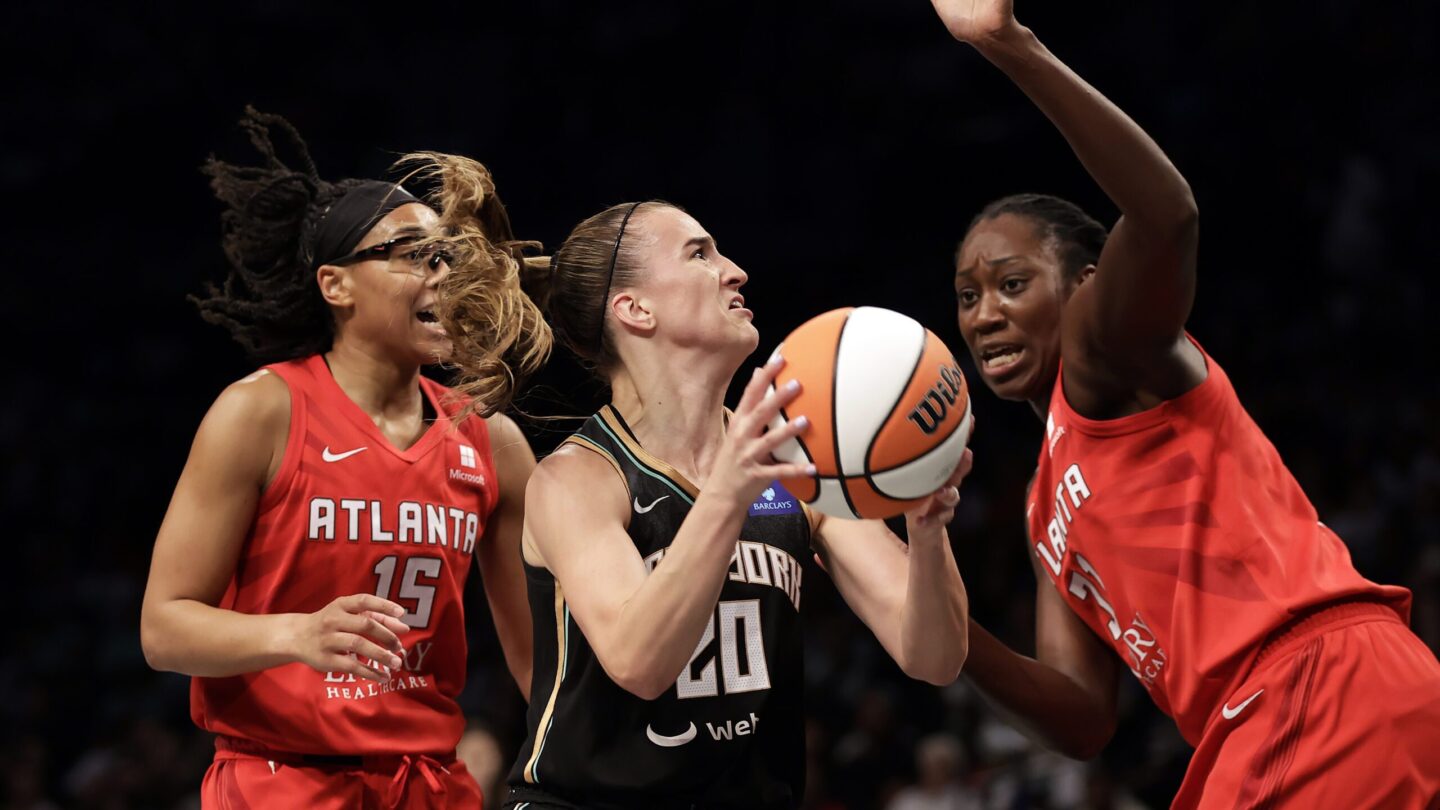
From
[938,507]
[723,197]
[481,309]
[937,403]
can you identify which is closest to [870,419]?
[937,403]

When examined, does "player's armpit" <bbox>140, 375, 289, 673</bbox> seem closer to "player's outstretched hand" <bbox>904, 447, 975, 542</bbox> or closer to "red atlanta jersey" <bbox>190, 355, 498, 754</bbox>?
"red atlanta jersey" <bbox>190, 355, 498, 754</bbox>

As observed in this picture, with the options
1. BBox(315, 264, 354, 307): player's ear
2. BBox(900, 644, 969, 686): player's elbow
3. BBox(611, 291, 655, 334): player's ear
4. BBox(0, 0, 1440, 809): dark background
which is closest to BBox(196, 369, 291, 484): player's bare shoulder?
BBox(315, 264, 354, 307): player's ear

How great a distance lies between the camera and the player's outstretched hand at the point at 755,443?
2453 mm

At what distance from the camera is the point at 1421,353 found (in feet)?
26.6

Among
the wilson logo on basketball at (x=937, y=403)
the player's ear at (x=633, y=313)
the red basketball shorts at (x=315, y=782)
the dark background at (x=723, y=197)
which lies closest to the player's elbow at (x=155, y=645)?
the red basketball shorts at (x=315, y=782)

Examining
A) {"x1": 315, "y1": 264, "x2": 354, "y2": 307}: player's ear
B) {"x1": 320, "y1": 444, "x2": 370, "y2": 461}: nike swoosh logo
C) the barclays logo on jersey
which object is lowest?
{"x1": 320, "y1": 444, "x2": 370, "y2": 461}: nike swoosh logo

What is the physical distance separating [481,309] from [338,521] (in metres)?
0.61

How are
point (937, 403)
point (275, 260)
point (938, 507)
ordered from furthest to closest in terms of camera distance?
point (275, 260)
point (938, 507)
point (937, 403)

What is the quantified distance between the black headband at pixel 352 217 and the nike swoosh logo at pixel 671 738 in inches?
64.1

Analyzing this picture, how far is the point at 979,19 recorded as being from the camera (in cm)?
277

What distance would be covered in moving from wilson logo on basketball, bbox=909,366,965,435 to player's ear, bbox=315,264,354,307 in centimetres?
180

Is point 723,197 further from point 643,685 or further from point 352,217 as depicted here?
point 643,685

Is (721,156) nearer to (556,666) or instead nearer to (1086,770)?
(1086,770)

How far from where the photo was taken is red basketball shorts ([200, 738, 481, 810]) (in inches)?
133
